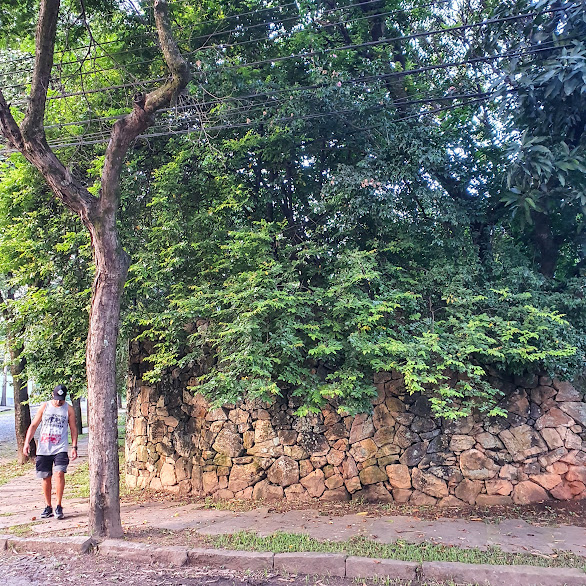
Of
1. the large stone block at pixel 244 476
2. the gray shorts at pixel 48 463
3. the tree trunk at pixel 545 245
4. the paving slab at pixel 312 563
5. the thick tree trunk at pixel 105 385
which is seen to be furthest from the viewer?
the tree trunk at pixel 545 245

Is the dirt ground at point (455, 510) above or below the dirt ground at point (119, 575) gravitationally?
below

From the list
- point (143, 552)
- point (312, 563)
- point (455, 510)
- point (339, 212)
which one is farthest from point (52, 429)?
point (455, 510)

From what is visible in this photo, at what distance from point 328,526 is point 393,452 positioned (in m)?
1.56

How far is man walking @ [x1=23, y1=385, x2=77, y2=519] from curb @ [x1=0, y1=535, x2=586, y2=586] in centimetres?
104

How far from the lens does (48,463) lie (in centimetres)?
605

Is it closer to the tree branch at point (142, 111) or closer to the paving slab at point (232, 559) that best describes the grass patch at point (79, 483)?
the paving slab at point (232, 559)

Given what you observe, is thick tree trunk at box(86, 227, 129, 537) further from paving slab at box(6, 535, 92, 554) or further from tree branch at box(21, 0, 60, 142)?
tree branch at box(21, 0, 60, 142)

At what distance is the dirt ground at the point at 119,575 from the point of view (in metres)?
4.11

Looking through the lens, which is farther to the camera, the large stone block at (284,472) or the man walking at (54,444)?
the large stone block at (284,472)

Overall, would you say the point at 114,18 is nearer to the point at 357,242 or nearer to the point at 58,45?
the point at 58,45

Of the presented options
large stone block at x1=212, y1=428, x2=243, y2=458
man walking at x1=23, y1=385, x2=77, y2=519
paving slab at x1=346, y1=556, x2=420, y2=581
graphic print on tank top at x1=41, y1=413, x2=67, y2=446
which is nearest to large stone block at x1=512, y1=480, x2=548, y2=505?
paving slab at x1=346, y1=556, x2=420, y2=581

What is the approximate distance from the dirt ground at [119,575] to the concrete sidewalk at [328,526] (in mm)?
707

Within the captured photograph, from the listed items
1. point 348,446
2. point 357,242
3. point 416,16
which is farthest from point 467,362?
point 416,16

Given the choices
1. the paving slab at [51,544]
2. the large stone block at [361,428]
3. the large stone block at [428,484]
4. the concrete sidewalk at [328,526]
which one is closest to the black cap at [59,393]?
the concrete sidewalk at [328,526]
